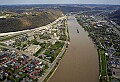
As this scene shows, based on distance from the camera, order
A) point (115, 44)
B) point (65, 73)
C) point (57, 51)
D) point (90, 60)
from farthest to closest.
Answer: point (115, 44) < point (57, 51) < point (90, 60) < point (65, 73)

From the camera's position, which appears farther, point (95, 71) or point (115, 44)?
point (115, 44)

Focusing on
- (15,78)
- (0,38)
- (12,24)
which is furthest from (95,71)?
(12,24)

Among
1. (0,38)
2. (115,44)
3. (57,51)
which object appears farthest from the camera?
(0,38)

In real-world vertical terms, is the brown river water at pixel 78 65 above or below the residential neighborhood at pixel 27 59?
below

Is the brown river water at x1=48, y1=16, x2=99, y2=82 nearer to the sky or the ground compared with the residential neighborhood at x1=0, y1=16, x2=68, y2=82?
nearer to the ground

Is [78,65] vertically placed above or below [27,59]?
below

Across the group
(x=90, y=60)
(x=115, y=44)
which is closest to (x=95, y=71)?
(x=90, y=60)

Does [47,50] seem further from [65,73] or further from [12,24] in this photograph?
[12,24]

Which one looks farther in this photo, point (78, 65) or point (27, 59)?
point (27, 59)
